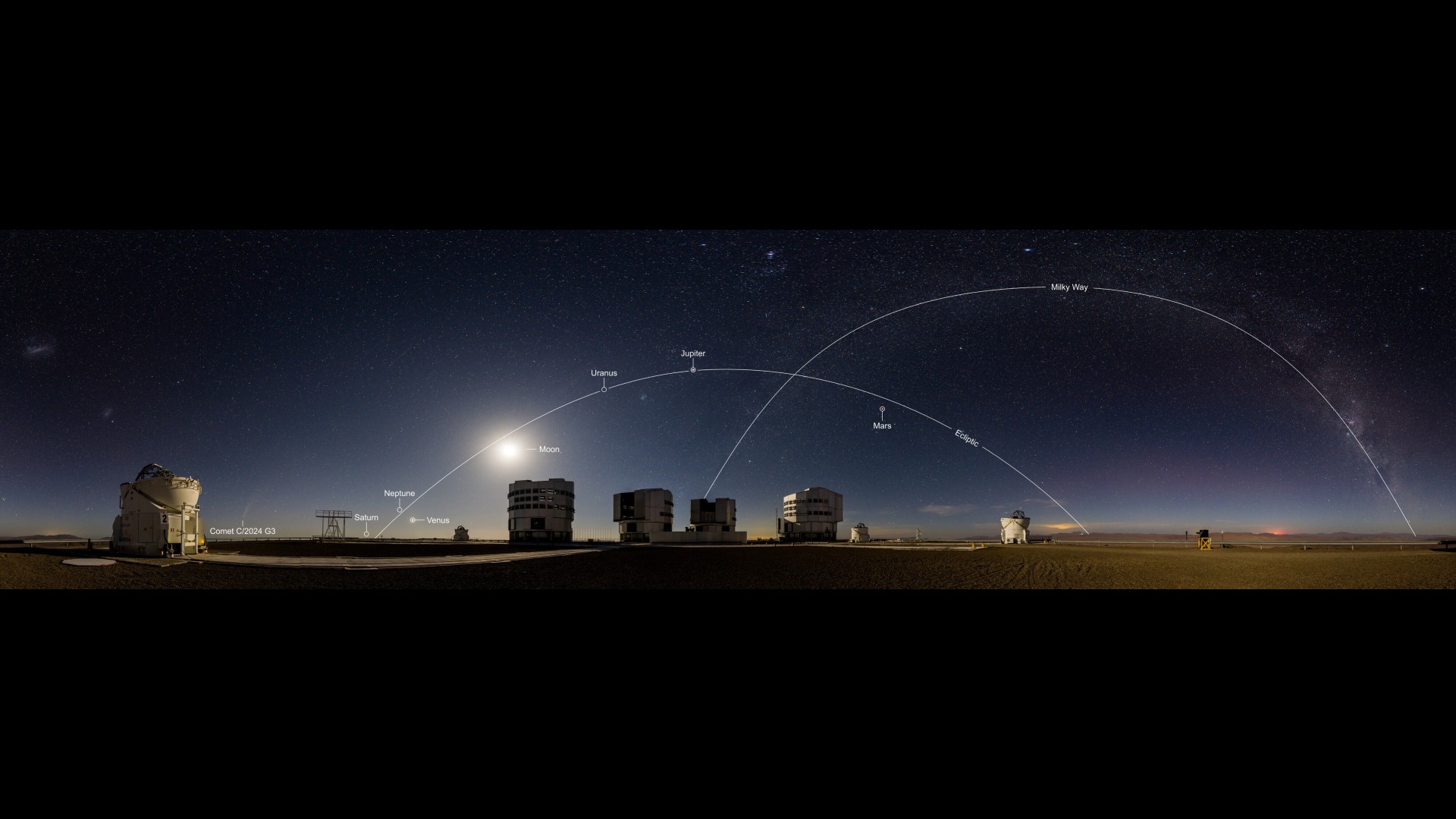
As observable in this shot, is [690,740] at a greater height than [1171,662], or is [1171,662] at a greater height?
[1171,662]

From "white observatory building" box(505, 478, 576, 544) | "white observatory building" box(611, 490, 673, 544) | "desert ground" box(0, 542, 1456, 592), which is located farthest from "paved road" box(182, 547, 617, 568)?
"white observatory building" box(611, 490, 673, 544)

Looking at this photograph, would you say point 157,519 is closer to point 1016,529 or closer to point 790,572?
point 790,572

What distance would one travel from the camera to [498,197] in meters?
3.16

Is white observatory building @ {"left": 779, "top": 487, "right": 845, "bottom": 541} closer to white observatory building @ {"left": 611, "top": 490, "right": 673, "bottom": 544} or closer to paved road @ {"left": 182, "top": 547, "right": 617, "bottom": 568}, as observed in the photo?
white observatory building @ {"left": 611, "top": 490, "right": 673, "bottom": 544}

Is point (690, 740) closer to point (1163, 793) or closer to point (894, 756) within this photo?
point (894, 756)

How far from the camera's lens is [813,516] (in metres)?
31.3

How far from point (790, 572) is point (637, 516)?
18.3 meters

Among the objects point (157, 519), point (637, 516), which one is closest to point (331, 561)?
point (157, 519)

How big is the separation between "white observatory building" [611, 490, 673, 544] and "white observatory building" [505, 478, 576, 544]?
401cm

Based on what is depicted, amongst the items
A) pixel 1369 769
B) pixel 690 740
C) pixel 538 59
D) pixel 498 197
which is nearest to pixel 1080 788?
pixel 1369 769

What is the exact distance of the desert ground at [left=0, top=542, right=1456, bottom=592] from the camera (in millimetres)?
5605

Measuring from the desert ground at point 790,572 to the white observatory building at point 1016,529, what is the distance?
11.2m

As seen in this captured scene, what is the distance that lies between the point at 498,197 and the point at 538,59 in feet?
3.30

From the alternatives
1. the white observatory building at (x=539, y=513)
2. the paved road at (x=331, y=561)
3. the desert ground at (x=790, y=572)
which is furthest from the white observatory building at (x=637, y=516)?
the paved road at (x=331, y=561)
